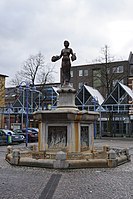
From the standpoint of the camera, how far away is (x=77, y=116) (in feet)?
47.6

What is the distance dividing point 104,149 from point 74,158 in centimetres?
376

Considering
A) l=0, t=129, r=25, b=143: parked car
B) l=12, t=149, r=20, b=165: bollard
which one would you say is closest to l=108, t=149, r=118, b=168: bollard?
l=12, t=149, r=20, b=165: bollard

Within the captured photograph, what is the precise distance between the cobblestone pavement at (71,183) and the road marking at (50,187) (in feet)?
0.20

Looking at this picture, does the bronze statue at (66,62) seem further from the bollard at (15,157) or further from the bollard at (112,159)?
the bollard at (112,159)

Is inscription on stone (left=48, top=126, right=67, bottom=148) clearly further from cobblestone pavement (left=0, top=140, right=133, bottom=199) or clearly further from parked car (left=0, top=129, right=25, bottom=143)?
parked car (left=0, top=129, right=25, bottom=143)

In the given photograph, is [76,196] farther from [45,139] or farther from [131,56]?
[131,56]

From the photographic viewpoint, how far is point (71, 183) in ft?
31.9

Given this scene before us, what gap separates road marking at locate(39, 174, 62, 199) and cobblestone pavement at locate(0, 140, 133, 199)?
59 millimetres

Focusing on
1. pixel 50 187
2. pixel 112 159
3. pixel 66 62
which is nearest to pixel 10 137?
pixel 66 62

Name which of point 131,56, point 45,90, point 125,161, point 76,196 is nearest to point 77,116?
point 125,161

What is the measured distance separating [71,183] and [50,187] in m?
0.88

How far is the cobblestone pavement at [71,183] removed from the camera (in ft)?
26.7

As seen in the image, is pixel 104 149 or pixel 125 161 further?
pixel 104 149

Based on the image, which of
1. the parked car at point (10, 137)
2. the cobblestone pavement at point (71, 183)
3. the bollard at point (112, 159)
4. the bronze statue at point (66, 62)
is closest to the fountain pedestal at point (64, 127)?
the bronze statue at point (66, 62)
